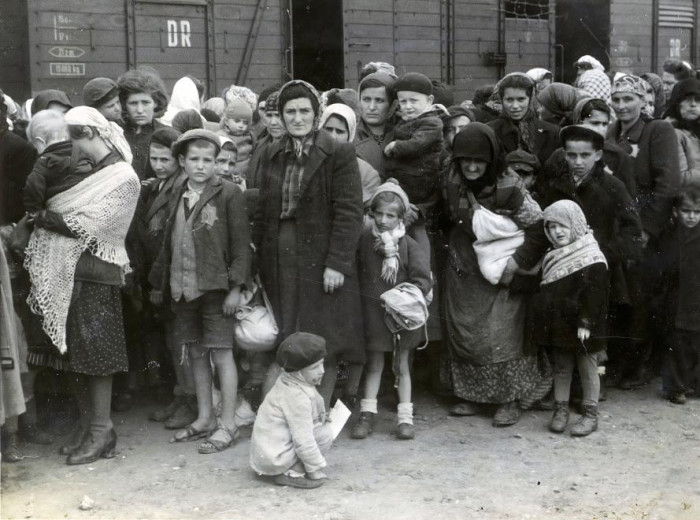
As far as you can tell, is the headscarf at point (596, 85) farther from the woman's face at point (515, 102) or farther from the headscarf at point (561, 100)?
the woman's face at point (515, 102)

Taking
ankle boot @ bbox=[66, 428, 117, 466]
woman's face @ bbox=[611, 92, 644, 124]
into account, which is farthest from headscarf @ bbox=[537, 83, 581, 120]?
ankle boot @ bbox=[66, 428, 117, 466]

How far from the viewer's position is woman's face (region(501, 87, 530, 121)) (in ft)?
17.9

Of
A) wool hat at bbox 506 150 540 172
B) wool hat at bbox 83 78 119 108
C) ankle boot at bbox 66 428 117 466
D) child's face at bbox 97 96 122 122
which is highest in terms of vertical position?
wool hat at bbox 83 78 119 108

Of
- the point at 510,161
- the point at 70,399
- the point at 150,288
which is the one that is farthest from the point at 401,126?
the point at 70,399

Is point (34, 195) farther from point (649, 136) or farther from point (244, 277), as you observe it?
point (649, 136)

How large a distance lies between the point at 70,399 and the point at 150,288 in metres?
0.92

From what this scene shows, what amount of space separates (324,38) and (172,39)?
7.38ft

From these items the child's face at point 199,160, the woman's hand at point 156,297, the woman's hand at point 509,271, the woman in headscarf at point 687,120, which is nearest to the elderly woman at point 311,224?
the child's face at point 199,160

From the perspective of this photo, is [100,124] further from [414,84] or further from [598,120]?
[598,120]

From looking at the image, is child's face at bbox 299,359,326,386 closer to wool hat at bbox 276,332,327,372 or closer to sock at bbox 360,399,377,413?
wool hat at bbox 276,332,327,372

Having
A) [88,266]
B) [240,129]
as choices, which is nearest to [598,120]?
[240,129]

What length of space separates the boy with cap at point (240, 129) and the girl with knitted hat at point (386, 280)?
4.16 feet

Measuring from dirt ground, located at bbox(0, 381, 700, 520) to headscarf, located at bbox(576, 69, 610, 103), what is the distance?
3.22 meters

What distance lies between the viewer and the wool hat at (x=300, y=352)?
4.00m
